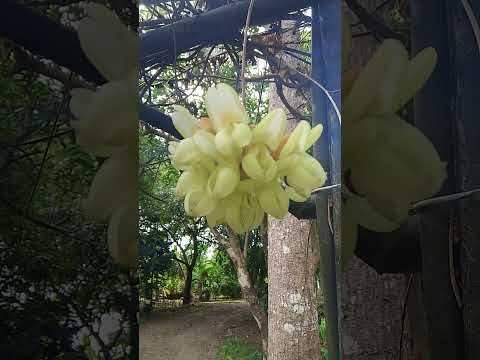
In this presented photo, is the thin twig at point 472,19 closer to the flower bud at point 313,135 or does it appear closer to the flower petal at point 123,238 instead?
the flower bud at point 313,135

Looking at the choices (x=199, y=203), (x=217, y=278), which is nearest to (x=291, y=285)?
(x=217, y=278)

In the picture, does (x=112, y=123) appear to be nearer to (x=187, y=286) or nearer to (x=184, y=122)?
(x=184, y=122)

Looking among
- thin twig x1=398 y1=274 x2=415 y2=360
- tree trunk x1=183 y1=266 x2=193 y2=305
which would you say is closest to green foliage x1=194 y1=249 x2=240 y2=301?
tree trunk x1=183 y1=266 x2=193 y2=305

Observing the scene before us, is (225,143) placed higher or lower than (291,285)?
higher

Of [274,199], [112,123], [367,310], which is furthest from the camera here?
[367,310]

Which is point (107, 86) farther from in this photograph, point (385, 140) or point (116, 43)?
point (385, 140)

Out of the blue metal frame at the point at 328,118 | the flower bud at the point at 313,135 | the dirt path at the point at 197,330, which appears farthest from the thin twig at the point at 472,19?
the dirt path at the point at 197,330

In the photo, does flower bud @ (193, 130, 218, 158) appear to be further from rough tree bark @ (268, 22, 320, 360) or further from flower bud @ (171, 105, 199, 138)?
rough tree bark @ (268, 22, 320, 360)

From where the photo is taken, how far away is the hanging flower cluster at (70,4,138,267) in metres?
0.89

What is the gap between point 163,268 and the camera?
0.94 m

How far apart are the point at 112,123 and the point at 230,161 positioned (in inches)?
8.5

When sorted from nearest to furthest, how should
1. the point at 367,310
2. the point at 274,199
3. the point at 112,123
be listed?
1. the point at 112,123
2. the point at 274,199
3. the point at 367,310

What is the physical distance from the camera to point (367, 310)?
3.64ft

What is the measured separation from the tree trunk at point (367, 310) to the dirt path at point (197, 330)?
21 centimetres
